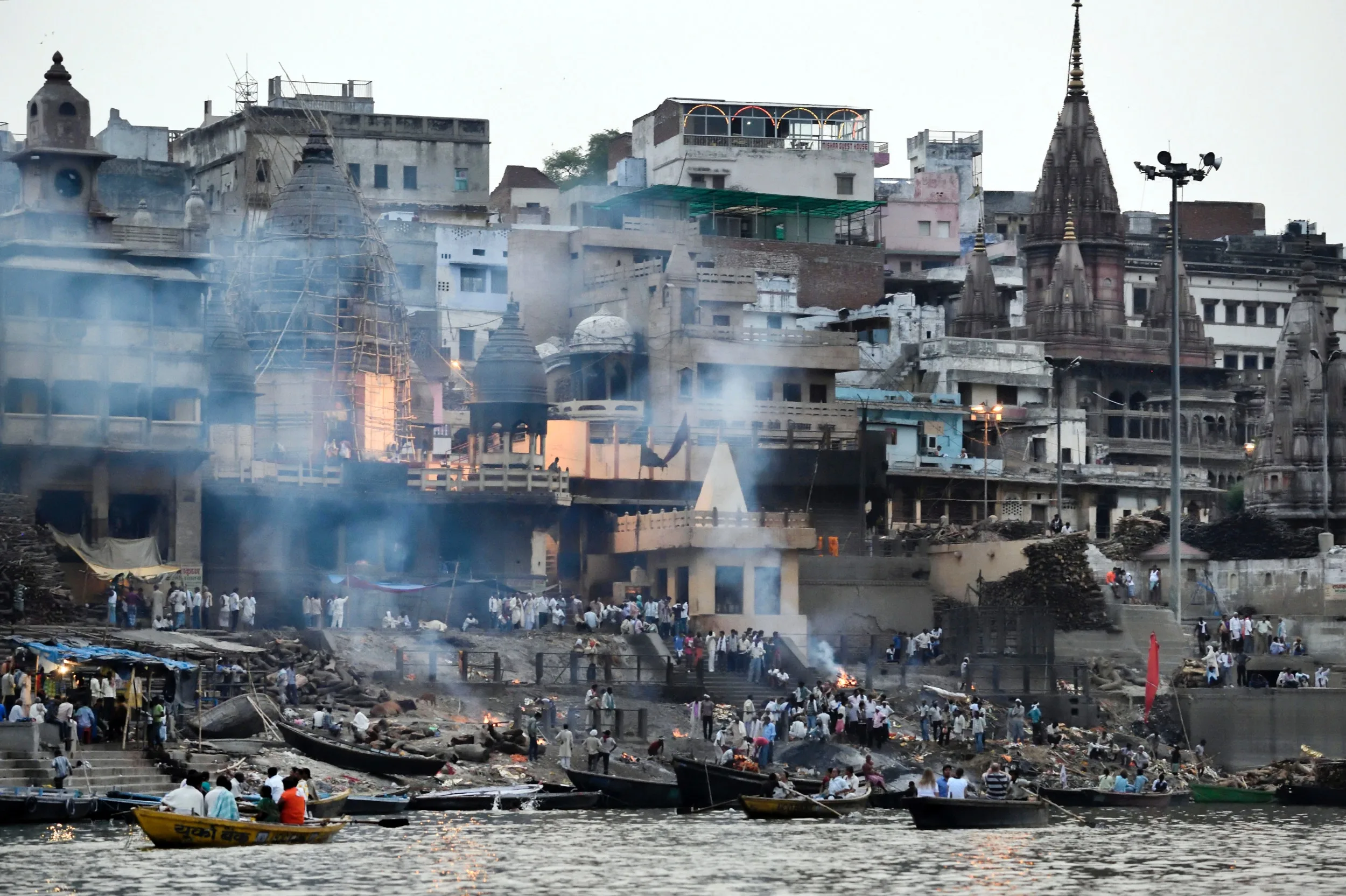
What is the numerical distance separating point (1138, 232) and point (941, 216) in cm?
1399

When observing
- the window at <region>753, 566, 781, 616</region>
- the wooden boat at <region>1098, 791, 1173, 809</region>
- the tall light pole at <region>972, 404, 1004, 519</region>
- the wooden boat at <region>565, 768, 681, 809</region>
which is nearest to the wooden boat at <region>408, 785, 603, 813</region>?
the wooden boat at <region>565, 768, 681, 809</region>

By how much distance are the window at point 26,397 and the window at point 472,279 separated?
32806 mm

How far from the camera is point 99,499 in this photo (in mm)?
62688

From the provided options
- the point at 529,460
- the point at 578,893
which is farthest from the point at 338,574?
the point at 578,893

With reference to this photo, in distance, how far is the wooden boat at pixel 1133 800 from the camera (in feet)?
166

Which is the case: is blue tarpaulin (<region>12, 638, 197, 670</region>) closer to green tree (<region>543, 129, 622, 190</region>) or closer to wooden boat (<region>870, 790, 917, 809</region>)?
wooden boat (<region>870, 790, 917, 809</region>)

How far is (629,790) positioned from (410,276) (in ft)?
155

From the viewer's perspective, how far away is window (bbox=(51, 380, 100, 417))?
62062 millimetres

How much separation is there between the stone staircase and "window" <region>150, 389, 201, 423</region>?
1819cm

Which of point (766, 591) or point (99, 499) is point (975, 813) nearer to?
point (766, 591)

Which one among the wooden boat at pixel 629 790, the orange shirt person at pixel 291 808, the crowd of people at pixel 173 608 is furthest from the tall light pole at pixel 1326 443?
the orange shirt person at pixel 291 808

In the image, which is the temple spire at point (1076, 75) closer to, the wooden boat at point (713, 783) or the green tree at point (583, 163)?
the green tree at point (583, 163)

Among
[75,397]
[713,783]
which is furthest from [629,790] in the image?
[75,397]

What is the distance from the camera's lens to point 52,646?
48188 millimetres
